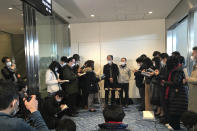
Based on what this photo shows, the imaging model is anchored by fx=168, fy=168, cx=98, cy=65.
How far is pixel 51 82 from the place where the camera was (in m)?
3.68

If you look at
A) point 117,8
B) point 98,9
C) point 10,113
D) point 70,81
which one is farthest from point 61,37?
point 10,113

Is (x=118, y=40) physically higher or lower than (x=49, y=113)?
higher

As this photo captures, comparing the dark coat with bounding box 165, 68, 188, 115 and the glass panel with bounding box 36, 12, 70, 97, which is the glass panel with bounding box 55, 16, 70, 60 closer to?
the glass panel with bounding box 36, 12, 70, 97

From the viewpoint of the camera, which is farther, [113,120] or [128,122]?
[128,122]

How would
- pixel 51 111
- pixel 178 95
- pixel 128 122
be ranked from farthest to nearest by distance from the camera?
1. pixel 128 122
2. pixel 51 111
3. pixel 178 95

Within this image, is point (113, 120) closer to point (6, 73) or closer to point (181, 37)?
point (6, 73)

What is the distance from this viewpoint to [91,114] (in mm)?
4445

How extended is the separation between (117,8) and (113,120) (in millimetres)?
3886

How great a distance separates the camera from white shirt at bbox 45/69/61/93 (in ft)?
12.1

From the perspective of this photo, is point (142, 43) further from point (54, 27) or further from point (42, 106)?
point (42, 106)

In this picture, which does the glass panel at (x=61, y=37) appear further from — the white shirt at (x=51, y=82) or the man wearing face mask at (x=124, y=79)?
the man wearing face mask at (x=124, y=79)

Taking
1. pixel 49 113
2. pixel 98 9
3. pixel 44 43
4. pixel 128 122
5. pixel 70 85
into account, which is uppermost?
pixel 98 9

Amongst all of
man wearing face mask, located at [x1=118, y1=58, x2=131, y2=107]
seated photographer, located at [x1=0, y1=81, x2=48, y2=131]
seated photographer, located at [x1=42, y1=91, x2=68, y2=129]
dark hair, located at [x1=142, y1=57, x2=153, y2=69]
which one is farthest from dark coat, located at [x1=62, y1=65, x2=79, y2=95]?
seated photographer, located at [x1=0, y1=81, x2=48, y2=131]

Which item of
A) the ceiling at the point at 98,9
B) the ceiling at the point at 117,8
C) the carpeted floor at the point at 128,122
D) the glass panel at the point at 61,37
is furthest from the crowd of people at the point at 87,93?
the ceiling at the point at 117,8
